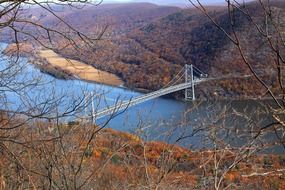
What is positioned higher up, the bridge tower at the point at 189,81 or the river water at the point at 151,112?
the river water at the point at 151,112

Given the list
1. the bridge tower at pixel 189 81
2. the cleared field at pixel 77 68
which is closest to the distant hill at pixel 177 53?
the bridge tower at pixel 189 81

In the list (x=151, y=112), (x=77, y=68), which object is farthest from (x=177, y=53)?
(x=77, y=68)

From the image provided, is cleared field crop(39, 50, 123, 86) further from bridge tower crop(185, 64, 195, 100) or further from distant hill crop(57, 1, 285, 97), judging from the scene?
bridge tower crop(185, 64, 195, 100)

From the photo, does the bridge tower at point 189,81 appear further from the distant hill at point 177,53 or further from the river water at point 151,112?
the river water at point 151,112

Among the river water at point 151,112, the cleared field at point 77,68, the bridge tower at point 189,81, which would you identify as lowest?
the bridge tower at point 189,81

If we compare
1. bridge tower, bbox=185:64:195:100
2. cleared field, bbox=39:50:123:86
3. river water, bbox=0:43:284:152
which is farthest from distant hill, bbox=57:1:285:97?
cleared field, bbox=39:50:123:86

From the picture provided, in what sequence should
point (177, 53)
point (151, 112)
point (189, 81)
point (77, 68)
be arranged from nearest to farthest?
point (77, 68)
point (151, 112)
point (189, 81)
point (177, 53)

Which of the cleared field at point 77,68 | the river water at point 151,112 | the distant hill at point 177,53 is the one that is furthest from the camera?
the distant hill at point 177,53

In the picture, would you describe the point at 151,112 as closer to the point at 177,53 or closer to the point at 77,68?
the point at 77,68

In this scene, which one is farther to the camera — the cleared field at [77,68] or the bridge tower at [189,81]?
the bridge tower at [189,81]

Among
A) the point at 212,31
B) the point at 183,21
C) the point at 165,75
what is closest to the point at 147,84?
the point at 165,75

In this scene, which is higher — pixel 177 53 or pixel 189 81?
pixel 177 53
